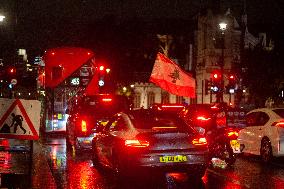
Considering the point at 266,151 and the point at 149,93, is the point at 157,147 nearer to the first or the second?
the point at 266,151

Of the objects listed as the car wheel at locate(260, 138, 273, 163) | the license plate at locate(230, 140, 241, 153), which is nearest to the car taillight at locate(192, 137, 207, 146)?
the car wheel at locate(260, 138, 273, 163)

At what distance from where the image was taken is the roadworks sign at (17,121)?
9.39m

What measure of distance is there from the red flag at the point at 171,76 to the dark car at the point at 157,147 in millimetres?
6637

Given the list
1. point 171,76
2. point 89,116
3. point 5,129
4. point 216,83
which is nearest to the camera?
Result: point 5,129

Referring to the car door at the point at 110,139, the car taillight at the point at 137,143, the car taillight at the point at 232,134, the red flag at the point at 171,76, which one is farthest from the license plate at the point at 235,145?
the car taillight at the point at 137,143

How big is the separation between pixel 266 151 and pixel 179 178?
462 cm

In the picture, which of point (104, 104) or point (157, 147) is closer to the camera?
point (157, 147)

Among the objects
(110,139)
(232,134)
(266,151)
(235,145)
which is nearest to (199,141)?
(110,139)

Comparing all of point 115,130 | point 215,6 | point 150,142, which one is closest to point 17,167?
point 115,130

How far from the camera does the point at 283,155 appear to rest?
49.4ft

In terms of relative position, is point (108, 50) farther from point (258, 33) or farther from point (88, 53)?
point (88, 53)

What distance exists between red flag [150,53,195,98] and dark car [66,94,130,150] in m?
2.18

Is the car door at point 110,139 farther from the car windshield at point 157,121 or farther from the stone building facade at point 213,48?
the stone building facade at point 213,48

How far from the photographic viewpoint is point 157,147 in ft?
34.8
